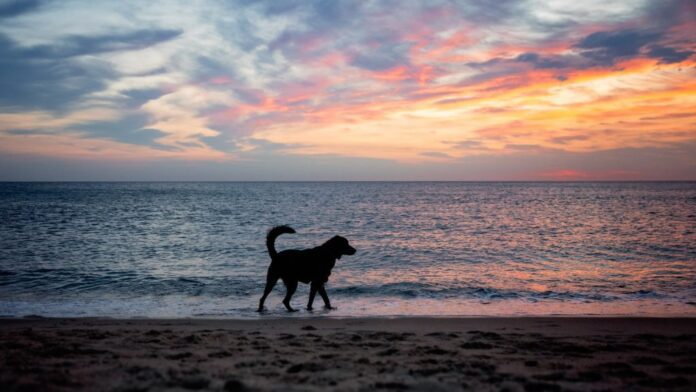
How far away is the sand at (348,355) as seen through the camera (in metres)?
4.98

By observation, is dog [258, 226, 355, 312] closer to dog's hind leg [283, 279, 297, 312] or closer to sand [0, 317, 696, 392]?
dog's hind leg [283, 279, 297, 312]

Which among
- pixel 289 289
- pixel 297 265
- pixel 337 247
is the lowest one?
pixel 289 289

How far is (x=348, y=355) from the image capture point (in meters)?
6.27

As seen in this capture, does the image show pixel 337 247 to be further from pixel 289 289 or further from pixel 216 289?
pixel 216 289

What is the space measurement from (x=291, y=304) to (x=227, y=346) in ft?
15.9

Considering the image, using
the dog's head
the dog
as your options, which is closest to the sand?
the dog

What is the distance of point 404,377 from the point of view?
204 inches

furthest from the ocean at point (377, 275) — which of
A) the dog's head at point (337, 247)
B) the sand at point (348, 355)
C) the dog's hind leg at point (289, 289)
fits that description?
the sand at point (348, 355)

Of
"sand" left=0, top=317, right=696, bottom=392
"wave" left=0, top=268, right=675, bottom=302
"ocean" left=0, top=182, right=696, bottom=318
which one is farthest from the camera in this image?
"wave" left=0, top=268, right=675, bottom=302

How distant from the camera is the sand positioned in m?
4.98

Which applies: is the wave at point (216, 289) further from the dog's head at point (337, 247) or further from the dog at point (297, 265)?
the dog at point (297, 265)

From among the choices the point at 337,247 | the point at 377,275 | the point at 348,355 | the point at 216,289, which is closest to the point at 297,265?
the point at 337,247

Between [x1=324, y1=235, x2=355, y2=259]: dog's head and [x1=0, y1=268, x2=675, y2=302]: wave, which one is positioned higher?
[x1=324, y1=235, x2=355, y2=259]: dog's head

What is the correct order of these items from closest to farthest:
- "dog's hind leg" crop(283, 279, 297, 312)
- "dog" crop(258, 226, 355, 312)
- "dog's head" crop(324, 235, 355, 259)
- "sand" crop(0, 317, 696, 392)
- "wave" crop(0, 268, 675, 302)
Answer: "sand" crop(0, 317, 696, 392)
"dog" crop(258, 226, 355, 312)
"dog's hind leg" crop(283, 279, 297, 312)
"dog's head" crop(324, 235, 355, 259)
"wave" crop(0, 268, 675, 302)
